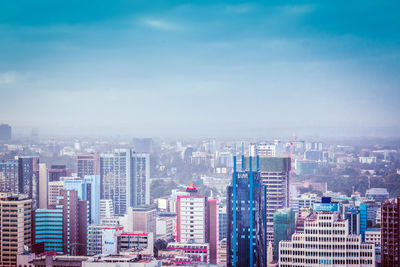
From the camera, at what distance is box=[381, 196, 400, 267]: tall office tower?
7282 mm

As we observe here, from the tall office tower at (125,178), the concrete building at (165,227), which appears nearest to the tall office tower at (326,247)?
the concrete building at (165,227)

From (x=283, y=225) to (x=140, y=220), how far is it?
2.63 meters

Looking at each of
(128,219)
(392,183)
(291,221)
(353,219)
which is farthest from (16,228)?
(392,183)

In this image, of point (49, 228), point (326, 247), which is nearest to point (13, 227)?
point (49, 228)

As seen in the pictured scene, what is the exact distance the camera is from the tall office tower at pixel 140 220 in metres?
9.76

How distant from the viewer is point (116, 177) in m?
12.4

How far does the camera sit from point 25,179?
11.0 meters

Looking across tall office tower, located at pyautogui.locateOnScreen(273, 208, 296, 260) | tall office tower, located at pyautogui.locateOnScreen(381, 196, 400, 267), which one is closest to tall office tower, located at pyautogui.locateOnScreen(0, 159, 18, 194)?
tall office tower, located at pyautogui.locateOnScreen(273, 208, 296, 260)

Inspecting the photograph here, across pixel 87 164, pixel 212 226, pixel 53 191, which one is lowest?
pixel 212 226

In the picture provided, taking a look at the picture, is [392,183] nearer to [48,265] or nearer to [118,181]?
[48,265]

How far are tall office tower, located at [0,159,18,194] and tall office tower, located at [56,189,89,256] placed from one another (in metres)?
0.99

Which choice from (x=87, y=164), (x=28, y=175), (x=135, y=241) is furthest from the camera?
(x=87, y=164)

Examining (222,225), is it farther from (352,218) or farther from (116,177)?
(116,177)

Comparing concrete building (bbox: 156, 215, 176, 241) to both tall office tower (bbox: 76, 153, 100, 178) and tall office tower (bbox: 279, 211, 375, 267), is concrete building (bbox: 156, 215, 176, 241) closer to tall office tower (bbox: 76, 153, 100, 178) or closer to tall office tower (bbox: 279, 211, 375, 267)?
tall office tower (bbox: 76, 153, 100, 178)
